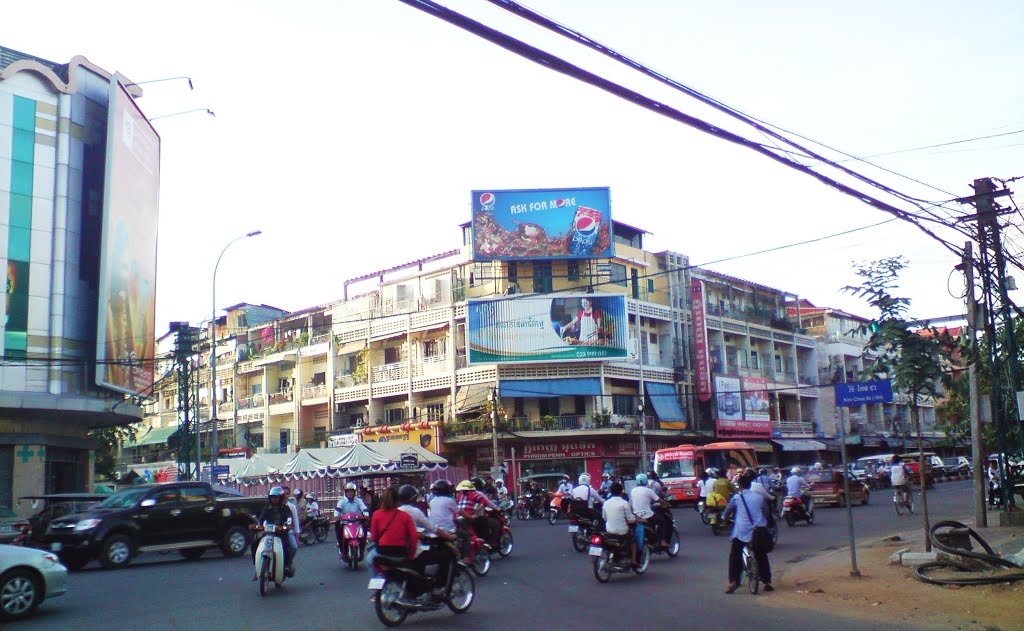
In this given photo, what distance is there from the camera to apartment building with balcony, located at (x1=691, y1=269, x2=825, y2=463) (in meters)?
52.8

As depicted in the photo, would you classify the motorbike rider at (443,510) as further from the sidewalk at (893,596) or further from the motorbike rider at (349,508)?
the motorbike rider at (349,508)

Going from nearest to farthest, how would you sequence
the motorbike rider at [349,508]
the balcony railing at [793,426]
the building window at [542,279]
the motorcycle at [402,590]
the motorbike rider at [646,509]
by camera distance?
the motorcycle at [402,590] → the motorbike rider at [646,509] → the motorbike rider at [349,508] → the building window at [542,279] → the balcony railing at [793,426]

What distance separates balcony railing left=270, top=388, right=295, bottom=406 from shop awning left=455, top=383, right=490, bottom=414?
12910 mm

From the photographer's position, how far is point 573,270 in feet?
159

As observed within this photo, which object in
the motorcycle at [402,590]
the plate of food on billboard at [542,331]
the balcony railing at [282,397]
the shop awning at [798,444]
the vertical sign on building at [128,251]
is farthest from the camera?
the shop awning at [798,444]

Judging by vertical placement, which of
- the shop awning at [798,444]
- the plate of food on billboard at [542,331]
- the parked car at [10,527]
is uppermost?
the plate of food on billboard at [542,331]

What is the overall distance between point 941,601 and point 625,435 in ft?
118

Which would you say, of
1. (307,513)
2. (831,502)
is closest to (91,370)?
(307,513)

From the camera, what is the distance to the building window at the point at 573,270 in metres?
48.1

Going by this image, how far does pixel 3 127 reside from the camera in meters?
31.9

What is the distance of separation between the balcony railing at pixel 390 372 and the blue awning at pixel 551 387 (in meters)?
6.35

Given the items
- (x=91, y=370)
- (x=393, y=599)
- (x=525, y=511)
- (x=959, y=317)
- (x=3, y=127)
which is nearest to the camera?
(x=393, y=599)

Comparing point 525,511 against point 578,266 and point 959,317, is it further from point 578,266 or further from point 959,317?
point 959,317

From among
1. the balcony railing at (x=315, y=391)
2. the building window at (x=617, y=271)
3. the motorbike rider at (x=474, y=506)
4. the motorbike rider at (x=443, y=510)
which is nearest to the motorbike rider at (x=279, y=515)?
the motorbike rider at (x=443, y=510)
